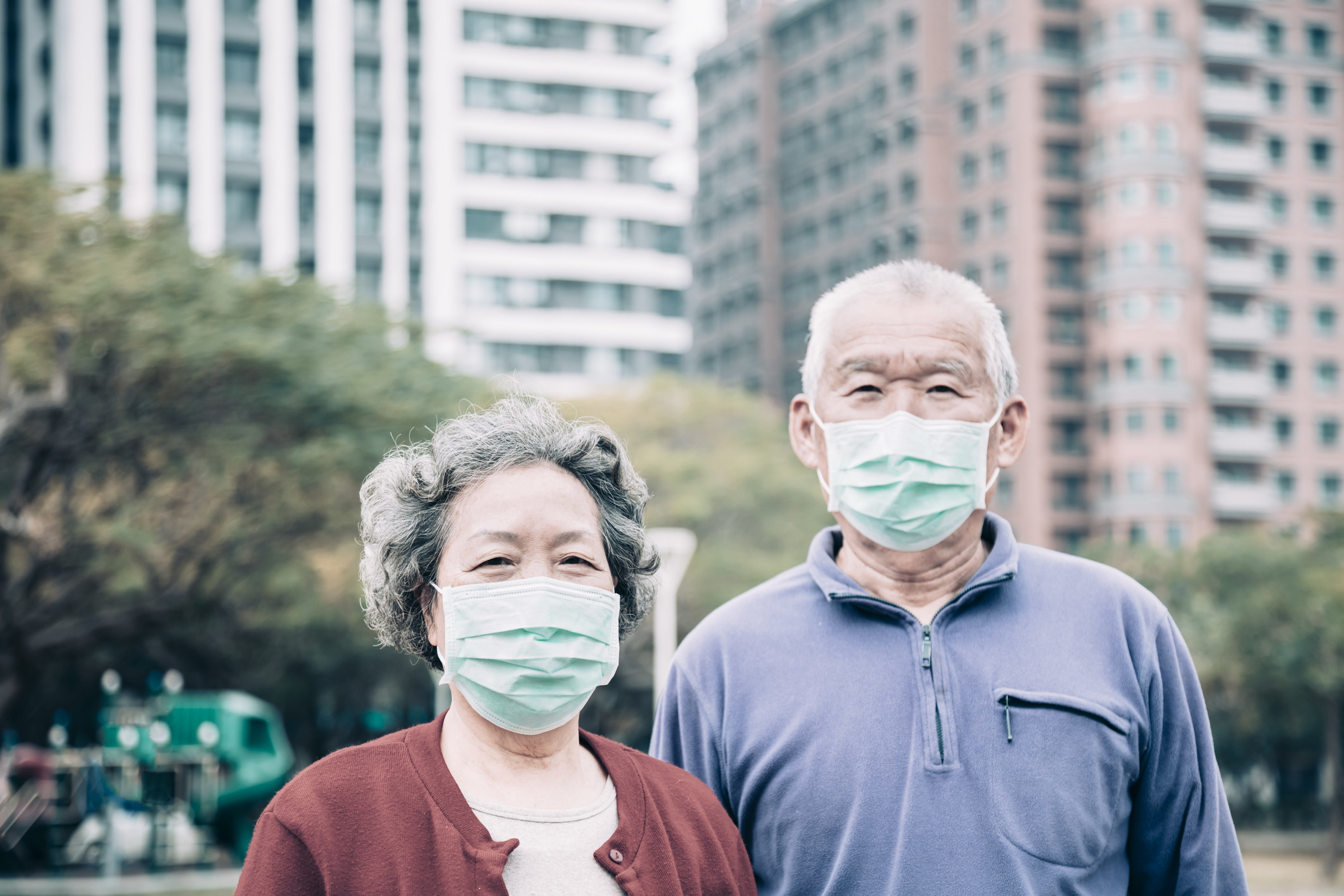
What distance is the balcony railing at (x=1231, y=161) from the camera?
2431 inches

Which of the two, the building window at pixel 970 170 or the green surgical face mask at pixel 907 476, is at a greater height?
the building window at pixel 970 170

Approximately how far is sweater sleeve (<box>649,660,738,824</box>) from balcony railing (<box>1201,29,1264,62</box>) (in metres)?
64.7

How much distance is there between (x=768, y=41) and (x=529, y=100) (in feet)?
59.9

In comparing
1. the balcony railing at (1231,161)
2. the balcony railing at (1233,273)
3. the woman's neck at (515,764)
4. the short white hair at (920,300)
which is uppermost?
the balcony railing at (1231,161)

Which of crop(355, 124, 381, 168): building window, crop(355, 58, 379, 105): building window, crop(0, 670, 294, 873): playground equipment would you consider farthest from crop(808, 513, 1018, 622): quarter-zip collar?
crop(355, 58, 379, 105): building window

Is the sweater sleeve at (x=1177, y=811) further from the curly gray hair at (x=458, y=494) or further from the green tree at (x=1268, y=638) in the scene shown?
the green tree at (x=1268, y=638)

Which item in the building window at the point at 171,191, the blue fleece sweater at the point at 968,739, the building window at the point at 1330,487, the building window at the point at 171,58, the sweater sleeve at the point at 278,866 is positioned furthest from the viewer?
the building window at the point at 1330,487

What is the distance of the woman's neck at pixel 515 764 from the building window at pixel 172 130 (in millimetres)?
60312

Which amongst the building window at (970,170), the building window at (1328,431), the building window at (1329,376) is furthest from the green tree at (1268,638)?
the building window at (970,170)

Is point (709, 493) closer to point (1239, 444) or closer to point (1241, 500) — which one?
point (1241, 500)

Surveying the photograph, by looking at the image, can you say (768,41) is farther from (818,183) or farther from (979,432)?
(979,432)

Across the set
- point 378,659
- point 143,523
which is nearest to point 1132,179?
point 378,659

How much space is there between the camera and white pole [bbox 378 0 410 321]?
6222cm

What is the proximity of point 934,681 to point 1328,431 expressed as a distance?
6561 centimetres
